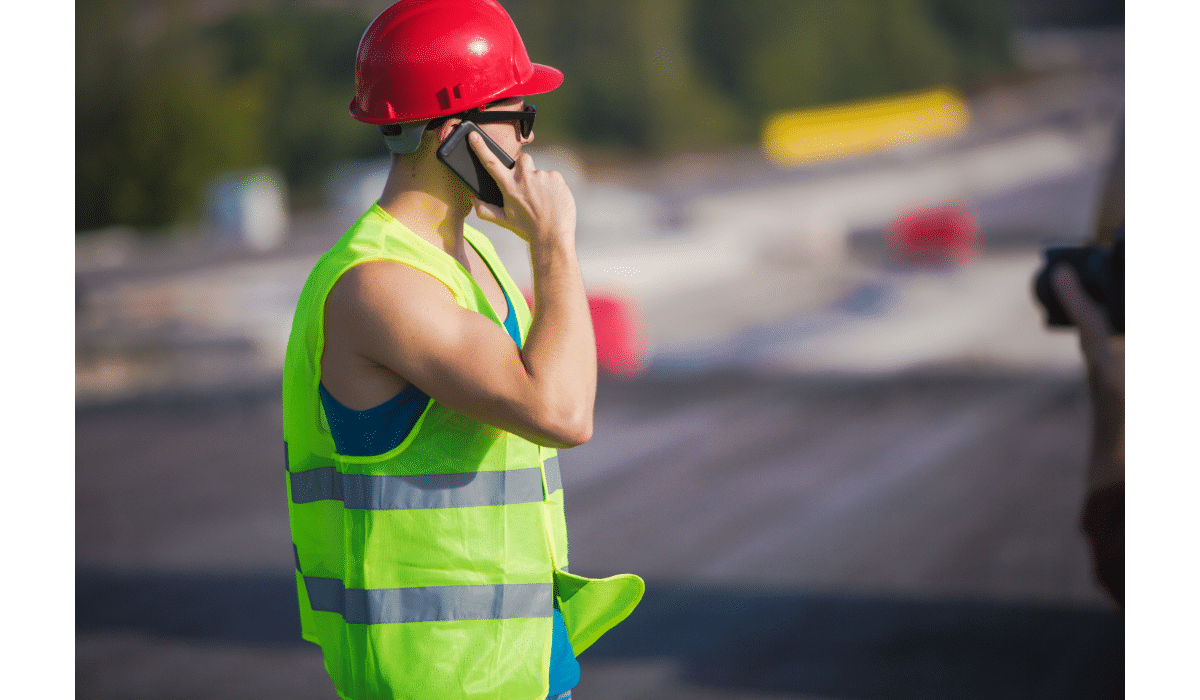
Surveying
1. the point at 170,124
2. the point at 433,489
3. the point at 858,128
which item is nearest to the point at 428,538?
the point at 433,489

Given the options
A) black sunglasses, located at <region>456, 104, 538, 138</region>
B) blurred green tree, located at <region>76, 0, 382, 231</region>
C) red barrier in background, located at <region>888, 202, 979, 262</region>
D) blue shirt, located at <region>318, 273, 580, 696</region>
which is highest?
blurred green tree, located at <region>76, 0, 382, 231</region>

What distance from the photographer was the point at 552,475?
225 cm

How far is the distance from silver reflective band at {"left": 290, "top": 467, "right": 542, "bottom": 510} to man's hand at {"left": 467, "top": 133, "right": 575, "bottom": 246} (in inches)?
17.9

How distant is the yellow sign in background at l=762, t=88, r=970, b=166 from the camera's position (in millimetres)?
38469

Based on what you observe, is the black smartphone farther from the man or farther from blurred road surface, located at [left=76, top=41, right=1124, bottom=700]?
blurred road surface, located at [left=76, top=41, right=1124, bottom=700]

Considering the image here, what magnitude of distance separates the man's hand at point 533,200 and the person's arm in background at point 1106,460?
50.7 inches

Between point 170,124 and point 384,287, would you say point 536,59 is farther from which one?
point 384,287

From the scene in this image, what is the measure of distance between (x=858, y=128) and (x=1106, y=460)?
38750mm

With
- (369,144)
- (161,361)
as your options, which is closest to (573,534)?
(161,361)

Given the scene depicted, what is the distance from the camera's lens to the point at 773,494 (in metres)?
7.27

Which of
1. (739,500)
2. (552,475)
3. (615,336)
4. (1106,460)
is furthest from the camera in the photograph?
(615,336)

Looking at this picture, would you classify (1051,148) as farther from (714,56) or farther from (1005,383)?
(1005,383)

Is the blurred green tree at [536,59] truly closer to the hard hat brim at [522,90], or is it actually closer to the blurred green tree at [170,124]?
the blurred green tree at [170,124]

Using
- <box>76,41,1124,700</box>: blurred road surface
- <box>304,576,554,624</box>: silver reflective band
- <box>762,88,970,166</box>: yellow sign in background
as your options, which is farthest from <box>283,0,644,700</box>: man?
<box>762,88,970,166</box>: yellow sign in background
